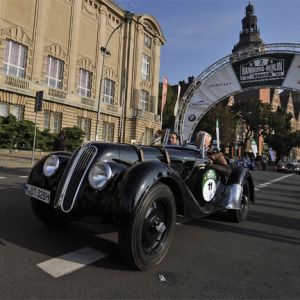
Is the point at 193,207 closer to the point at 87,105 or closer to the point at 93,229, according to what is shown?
the point at 93,229

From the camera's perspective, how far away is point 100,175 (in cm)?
402

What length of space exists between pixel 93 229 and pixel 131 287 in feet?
6.54

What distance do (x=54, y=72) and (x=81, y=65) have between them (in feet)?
12.4

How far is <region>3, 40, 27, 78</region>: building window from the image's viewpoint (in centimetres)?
2886

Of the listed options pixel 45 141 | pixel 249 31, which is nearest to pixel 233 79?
pixel 45 141

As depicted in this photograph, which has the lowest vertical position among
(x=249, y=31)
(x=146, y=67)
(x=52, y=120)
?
(x=52, y=120)

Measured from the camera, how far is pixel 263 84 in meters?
22.0

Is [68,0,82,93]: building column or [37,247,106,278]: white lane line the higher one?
[68,0,82,93]: building column

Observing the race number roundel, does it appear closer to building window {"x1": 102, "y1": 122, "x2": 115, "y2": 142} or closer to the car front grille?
the car front grille

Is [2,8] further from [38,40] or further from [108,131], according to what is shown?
[108,131]

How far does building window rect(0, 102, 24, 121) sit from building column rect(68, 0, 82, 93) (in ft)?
19.7

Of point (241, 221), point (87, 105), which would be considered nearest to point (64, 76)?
point (87, 105)

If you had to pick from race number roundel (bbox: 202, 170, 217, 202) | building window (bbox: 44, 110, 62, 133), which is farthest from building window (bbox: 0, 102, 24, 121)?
race number roundel (bbox: 202, 170, 217, 202)

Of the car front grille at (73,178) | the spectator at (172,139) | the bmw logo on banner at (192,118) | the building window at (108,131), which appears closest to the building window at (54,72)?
Result: the building window at (108,131)
